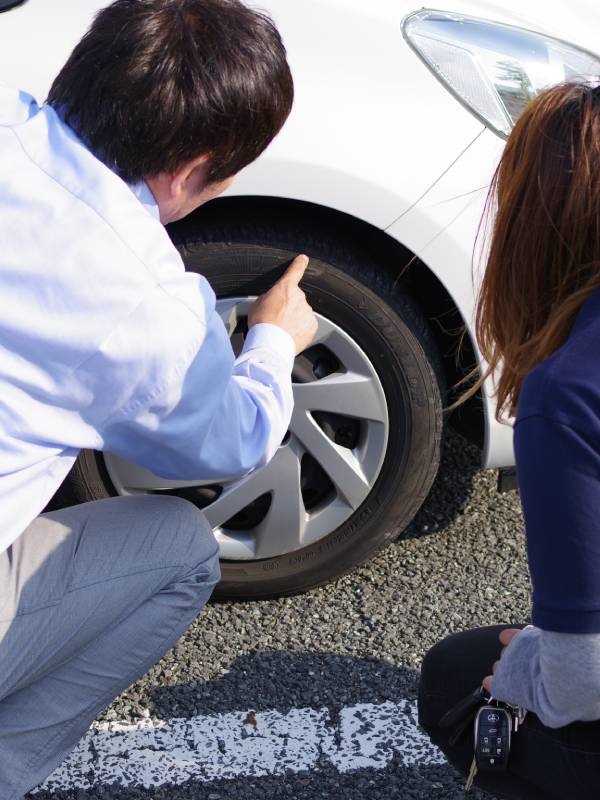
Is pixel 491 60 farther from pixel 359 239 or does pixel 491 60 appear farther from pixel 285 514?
pixel 285 514

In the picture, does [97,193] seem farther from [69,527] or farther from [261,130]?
[69,527]

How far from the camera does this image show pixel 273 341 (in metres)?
1.93

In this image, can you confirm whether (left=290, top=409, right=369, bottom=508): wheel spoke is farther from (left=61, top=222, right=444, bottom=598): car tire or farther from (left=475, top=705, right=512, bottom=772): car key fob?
(left=475, top=705, right=512, bottom=772): car key fob

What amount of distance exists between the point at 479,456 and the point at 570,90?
1.64 m

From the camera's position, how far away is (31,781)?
1888 millimetres

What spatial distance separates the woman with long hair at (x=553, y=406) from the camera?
1.27 metres

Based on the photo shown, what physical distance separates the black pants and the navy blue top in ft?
0.39

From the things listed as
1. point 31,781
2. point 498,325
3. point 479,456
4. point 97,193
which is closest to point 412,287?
point 479,456

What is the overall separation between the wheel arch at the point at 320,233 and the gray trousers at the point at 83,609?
630mm

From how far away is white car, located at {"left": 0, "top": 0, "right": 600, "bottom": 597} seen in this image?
2.21 m

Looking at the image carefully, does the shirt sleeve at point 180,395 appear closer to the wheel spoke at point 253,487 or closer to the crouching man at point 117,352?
the crouching man at point 117,352

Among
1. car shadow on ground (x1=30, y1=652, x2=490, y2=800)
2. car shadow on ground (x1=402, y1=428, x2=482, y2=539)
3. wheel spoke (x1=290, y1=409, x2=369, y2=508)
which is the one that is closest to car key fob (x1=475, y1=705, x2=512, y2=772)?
car shadow on ground (x1=30, y1=652, x2=490, y2=800)

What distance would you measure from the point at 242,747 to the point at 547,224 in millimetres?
1268

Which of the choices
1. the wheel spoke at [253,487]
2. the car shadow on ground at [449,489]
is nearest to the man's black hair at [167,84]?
the wheel spoke at [253,487]
